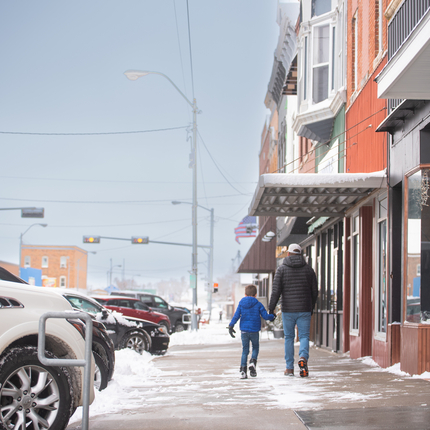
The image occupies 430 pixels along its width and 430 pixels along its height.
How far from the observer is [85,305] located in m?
12.1

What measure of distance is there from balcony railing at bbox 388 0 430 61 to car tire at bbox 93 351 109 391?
5.73 metres

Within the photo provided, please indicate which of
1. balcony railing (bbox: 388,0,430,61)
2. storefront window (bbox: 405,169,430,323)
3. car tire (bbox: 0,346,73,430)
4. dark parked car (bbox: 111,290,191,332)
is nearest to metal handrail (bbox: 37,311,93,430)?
car tire (bbox: 0,346,73,430)

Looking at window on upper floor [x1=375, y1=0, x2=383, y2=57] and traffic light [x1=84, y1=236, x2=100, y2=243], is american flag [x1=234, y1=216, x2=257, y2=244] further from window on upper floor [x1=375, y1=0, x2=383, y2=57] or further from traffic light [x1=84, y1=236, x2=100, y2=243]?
window on upper floor [x1=375, y1=0, x2=383, y2=57]

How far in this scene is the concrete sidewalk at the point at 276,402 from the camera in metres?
5.84

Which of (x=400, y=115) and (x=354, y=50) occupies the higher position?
(x=354, y=50)

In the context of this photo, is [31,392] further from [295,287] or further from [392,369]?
[392,369]

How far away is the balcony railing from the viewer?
337 inches

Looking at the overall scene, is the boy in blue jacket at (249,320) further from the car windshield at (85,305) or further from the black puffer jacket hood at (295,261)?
the car windshield at (85,305)

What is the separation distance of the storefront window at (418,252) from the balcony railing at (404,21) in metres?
2.07

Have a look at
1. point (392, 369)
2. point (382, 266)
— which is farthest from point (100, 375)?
point (382, 266)

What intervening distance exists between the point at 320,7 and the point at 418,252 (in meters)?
9.37

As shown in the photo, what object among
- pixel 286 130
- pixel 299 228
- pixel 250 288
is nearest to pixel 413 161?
pixel 250 288

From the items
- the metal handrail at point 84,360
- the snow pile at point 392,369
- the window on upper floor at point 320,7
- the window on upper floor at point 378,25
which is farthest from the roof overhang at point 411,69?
the window on upper floor at point 320,7

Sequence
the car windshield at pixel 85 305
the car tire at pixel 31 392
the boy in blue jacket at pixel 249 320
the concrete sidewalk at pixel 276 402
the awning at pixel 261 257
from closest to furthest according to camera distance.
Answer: the car tire at pixel 31 392, the concrete sidewalk at pixel 276 402, the boy in blue jacket at pixel 249 320, the car windshield at pixel 85 305, the awning at pixel 261 257
